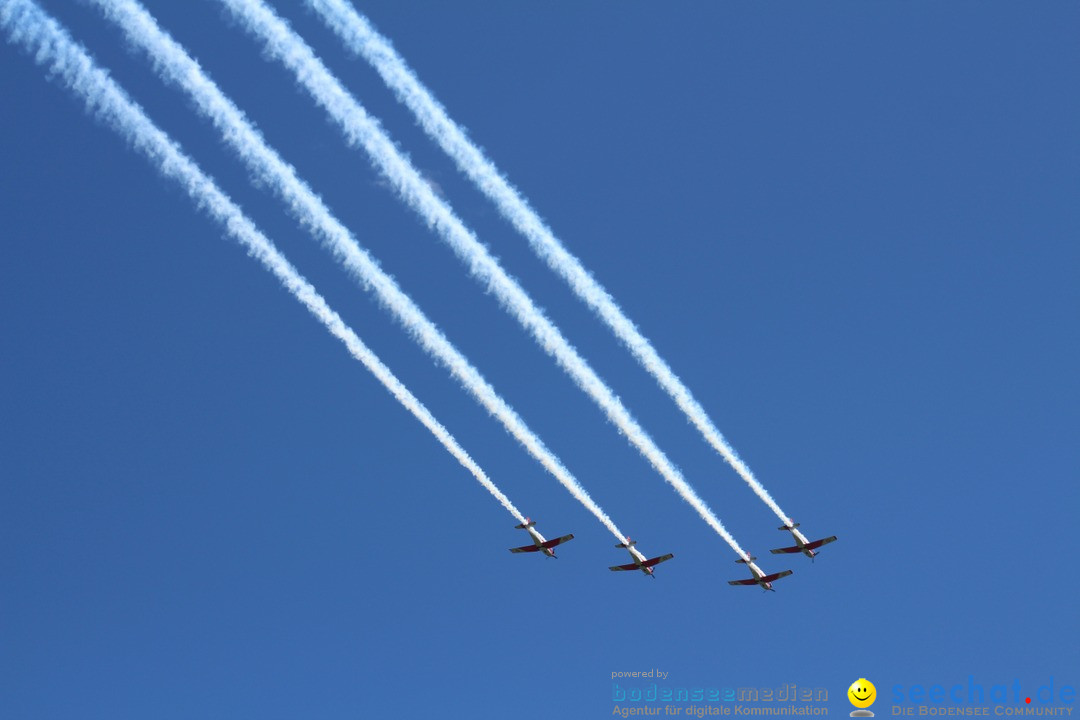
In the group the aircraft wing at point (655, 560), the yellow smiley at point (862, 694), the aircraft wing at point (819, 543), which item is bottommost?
the yellow smiley at point (862, 694)

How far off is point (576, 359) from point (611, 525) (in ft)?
24.9

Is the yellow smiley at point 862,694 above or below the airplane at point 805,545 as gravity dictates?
below

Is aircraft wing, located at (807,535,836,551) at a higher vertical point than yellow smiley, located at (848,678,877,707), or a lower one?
higher

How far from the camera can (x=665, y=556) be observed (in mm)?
53938

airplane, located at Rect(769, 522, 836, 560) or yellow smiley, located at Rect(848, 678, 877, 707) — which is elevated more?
airplane, located at Rect(769, 522, 836, 560)

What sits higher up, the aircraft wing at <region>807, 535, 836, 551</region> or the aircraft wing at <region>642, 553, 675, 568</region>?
the aircraft wing at <region>807, 535, 836, 551</region>

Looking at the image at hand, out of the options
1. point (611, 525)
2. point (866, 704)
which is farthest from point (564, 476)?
point (866, 704)

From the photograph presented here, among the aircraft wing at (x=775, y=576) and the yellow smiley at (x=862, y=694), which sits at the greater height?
the aircraft wing at (x=775, y=576)

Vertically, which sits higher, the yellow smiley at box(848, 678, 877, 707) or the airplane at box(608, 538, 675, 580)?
the airplane at box(608, 538, 675, 580)

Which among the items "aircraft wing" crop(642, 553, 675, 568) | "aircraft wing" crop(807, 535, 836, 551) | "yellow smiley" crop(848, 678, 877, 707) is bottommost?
"yellow smiley" crop(848, 678, 877, 707)

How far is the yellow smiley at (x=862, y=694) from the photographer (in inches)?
1996

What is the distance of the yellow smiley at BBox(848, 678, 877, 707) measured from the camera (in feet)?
166

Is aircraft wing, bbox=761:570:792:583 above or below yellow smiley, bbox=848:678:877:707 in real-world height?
above

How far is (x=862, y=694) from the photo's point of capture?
5109 cm
